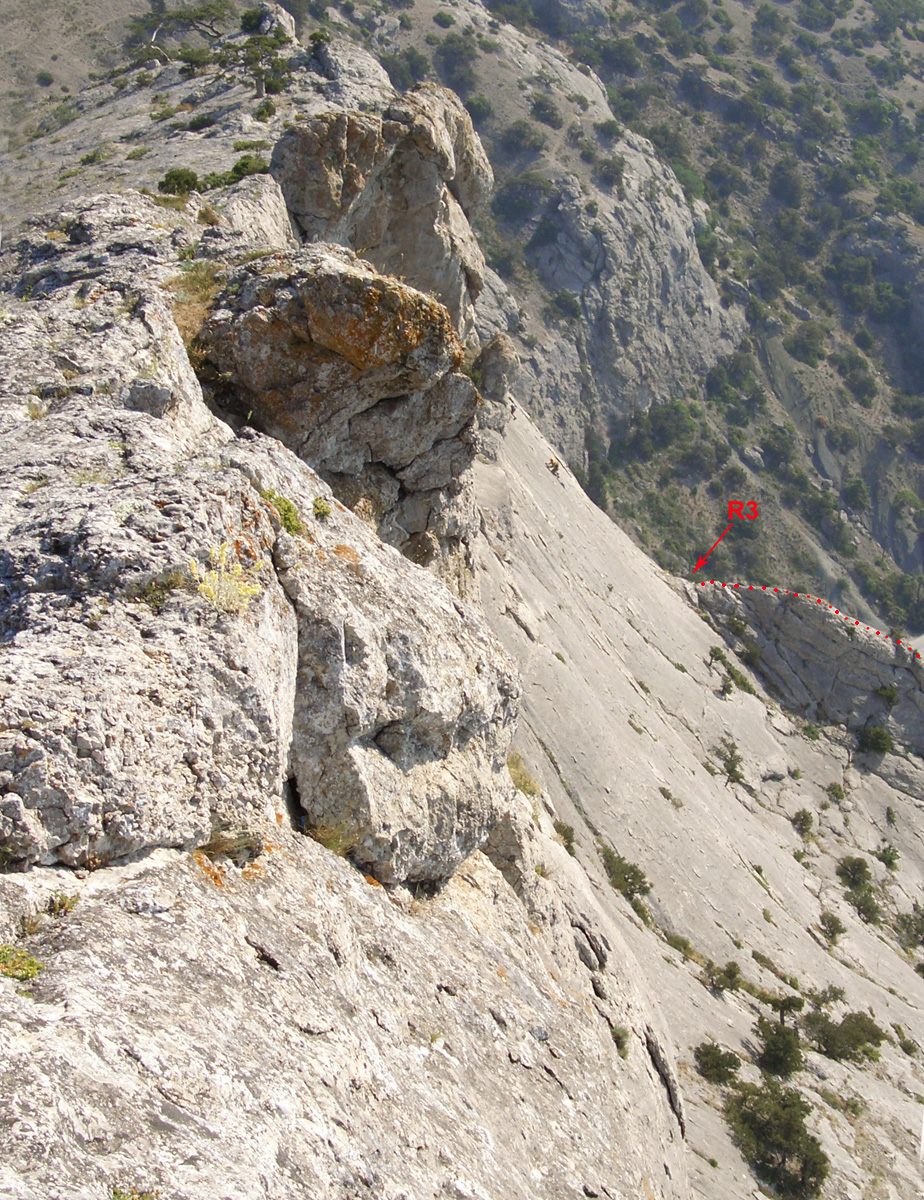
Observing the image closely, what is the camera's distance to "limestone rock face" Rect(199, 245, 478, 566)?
45.0 feet

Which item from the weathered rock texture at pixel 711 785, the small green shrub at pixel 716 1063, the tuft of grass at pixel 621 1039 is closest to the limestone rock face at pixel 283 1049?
the tuft of grass at pixel 621 1039

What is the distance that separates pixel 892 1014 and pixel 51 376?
38868 millimetres

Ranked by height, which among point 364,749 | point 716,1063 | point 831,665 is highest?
point 364,749

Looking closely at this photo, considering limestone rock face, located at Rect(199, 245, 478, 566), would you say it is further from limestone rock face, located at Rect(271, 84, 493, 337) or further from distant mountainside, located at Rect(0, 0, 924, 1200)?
limestone rock face, located at Rect(271, 84, 493, 337)

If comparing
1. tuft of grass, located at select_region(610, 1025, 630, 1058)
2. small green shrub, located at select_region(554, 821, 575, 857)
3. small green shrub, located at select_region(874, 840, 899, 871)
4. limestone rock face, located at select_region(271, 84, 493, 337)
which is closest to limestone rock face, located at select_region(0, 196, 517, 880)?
tuft of grass, located at select_region(610, 1025, 630, 1058)

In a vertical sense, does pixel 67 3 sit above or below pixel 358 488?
below

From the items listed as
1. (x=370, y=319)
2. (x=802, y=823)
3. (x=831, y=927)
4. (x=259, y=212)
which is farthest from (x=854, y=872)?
(x=259, y=212)

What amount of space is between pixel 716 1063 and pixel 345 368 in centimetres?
2315

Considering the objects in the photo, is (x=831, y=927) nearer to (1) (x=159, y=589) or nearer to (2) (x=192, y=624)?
(2) (x=192, y=624)

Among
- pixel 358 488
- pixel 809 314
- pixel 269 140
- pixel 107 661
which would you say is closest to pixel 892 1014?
pixel 358 488

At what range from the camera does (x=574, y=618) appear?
123 feet

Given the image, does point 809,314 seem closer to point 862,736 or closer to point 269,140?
point 862,736

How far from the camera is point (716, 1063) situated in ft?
78.7

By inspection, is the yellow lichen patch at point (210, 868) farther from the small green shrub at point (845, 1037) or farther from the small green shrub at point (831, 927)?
the small green shrub at point (831, 927)
